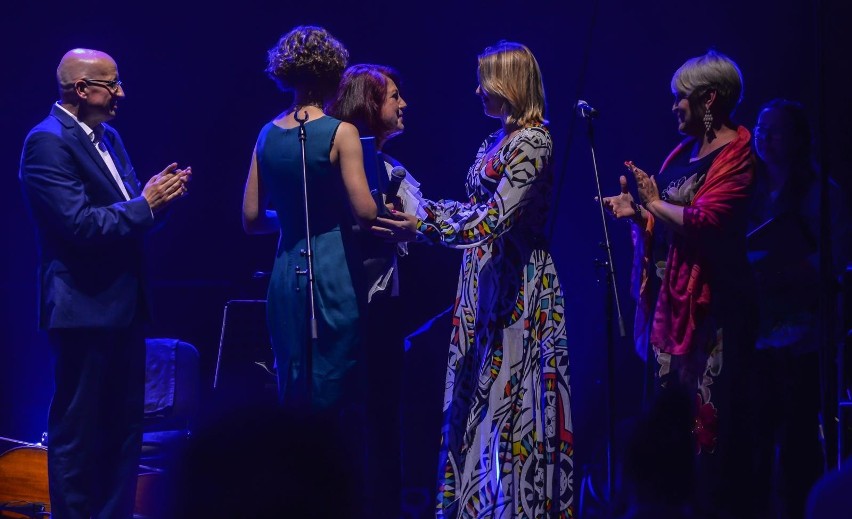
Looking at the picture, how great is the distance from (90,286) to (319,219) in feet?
2.88

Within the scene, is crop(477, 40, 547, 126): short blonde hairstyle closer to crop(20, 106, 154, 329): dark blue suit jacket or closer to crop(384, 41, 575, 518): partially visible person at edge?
crop(384, 41, 575, 518): partially visible person at edge

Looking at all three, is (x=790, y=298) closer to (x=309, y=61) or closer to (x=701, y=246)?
(x=701, y=246)

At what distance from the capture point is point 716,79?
3301 mm

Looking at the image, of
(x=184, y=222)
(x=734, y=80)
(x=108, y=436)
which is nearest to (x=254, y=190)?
(x=108, y=436)

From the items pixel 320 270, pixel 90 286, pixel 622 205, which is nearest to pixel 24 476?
pixel 90 286

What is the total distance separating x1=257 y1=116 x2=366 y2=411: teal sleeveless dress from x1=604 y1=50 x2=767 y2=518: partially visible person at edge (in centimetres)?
96

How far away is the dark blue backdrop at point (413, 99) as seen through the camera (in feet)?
16.3

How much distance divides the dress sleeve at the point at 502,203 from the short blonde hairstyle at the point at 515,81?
70 mm

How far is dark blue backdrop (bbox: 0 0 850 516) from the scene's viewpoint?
498 cm

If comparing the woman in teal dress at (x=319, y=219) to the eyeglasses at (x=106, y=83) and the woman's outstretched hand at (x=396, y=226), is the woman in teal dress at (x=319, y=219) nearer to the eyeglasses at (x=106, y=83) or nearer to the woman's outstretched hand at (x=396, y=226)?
the woman's outstretched hand at (x=396, y=226)

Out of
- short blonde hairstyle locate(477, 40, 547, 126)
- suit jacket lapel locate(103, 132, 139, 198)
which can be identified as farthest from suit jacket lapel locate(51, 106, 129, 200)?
short blonde hairstyle locate(477, 40, 547, 126)

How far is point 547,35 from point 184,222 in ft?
7.10

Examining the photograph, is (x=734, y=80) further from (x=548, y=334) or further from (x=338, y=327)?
(x=338, y=327)

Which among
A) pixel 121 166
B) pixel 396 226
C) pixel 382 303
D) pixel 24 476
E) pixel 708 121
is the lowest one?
pixel 24 476
